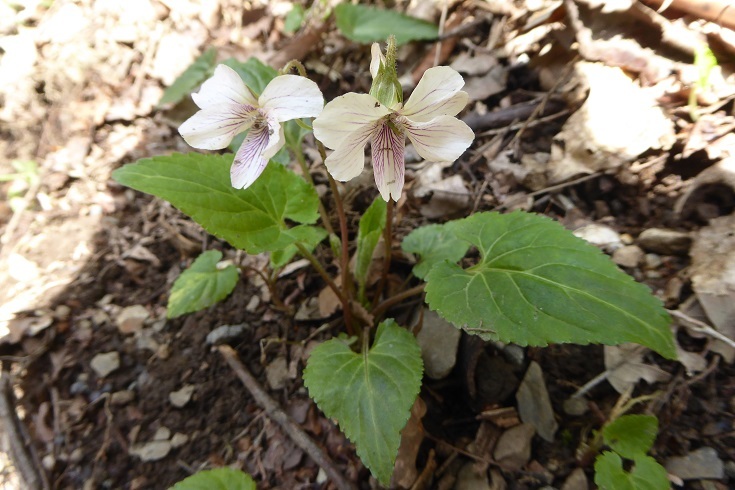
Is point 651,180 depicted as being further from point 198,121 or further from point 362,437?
point 198,121

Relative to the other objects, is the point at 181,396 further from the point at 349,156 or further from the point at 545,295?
the point at 545,295

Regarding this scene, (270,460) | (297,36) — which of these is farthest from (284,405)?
(297,36)

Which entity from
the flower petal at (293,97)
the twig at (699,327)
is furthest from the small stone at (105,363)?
the twig at (699,327)

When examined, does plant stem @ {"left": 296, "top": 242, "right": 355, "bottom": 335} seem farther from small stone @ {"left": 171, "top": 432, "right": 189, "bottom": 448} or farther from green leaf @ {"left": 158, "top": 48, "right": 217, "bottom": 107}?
green leaf @ {"left": 158, "top": 48, "right": 217, "bottom": 107}

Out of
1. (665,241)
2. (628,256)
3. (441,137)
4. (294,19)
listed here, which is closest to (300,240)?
(441,137)

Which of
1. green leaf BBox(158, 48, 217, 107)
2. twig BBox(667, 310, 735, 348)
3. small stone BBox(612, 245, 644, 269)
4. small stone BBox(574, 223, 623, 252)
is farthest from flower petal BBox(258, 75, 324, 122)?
green leaf BBox(158, 48, 217, 107)

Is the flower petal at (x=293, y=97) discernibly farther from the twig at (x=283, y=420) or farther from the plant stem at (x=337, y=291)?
the twig at (x=283, y=420)

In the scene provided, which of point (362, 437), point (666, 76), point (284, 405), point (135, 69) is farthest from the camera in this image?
point (135, 69)
